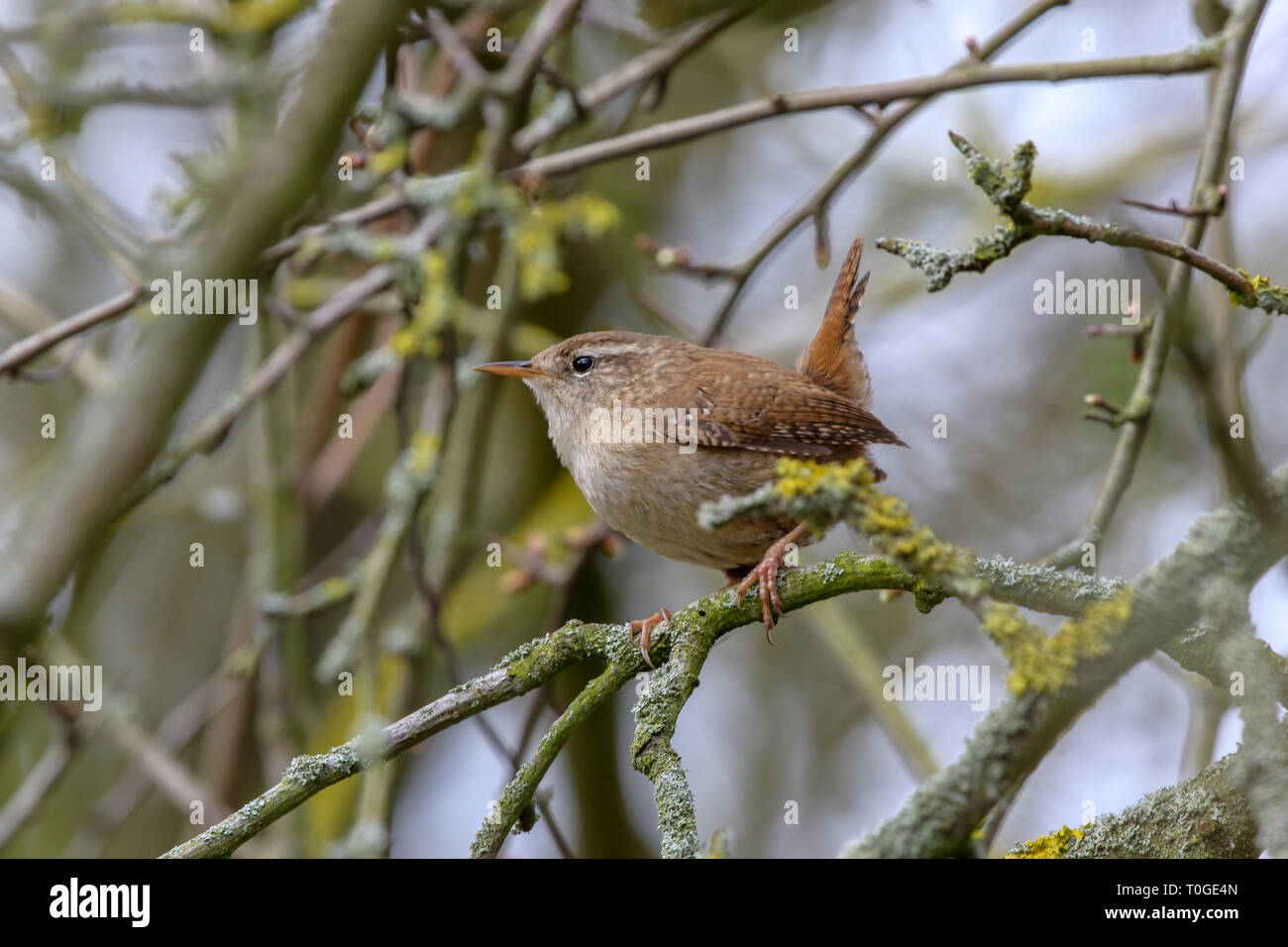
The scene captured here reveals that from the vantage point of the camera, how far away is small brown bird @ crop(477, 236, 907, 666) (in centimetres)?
314

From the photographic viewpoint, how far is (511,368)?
3654 millimetres

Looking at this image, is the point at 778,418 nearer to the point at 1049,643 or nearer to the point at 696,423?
the point at 696,423

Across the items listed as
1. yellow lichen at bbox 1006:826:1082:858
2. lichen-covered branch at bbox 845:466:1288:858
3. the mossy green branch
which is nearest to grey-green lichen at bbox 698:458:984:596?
lichen-covered branch at bbox 845:466:1288:858

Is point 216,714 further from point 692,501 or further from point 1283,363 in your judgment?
point 1283,363

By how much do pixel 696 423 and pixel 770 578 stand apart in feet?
2.69

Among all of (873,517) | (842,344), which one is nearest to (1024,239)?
(873,517)

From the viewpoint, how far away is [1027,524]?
536 centimetres

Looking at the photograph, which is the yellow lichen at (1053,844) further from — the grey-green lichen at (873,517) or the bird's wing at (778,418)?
the bird's wing at (778,418)

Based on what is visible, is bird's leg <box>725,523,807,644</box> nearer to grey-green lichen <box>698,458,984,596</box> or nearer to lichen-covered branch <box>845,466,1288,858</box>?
grey-green lichen <box>698,458,984,596</box>

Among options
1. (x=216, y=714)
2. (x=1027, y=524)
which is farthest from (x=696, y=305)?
(x=216, y=714)

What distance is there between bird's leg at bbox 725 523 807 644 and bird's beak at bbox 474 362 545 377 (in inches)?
42.7

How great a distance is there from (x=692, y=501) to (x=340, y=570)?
85.0 inches

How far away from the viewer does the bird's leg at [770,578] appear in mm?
2284

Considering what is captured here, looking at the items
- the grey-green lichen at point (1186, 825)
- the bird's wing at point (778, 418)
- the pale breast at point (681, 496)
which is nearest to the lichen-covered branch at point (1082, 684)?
the grey-green lichen at point (1186, 825)
